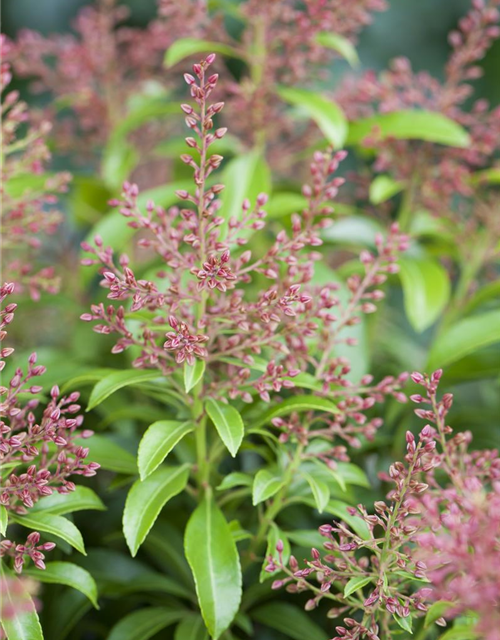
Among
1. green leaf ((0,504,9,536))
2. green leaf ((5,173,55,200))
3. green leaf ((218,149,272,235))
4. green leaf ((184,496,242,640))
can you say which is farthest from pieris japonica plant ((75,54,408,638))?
green leaf ((5,173,55,200))

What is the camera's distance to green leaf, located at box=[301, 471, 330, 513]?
65 cm

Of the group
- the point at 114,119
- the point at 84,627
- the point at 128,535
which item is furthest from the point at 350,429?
the point at 114,119

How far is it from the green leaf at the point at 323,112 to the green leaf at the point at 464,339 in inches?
10.8

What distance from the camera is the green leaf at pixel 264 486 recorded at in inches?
25.6

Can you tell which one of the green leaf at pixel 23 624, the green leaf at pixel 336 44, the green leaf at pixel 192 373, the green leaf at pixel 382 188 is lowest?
the green leaf at pixel 23 624

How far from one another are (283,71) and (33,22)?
1048 mm

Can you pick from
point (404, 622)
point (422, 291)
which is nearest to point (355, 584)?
point (404, 622)

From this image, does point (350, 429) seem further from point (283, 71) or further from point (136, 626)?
point (283, 71)

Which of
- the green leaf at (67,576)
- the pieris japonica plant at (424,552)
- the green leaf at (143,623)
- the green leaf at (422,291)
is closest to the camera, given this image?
the pieris japonica plant at (424,552)

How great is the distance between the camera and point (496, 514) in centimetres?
46

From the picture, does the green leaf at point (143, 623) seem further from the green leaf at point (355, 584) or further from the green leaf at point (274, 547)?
the green leaf at point (355, 584)

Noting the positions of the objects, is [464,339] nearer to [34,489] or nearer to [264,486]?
[264,486]

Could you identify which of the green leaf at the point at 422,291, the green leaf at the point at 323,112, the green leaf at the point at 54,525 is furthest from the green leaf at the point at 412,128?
the green leaf at the point at 54,525

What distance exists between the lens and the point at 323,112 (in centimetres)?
96
